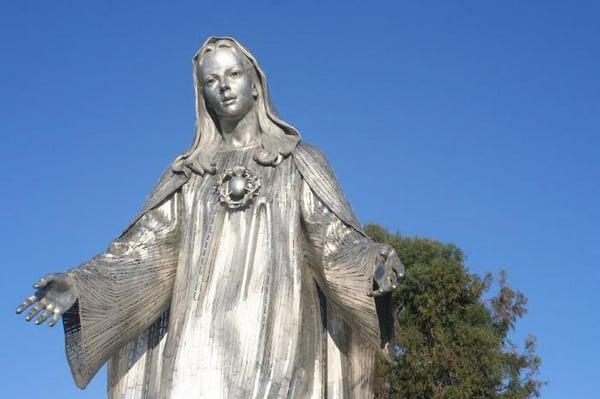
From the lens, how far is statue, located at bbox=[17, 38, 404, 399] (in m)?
9.57

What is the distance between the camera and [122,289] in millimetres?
10094

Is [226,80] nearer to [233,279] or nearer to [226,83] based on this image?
[226,83]

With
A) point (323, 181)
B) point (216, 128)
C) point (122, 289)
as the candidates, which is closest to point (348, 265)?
point (323, 181)

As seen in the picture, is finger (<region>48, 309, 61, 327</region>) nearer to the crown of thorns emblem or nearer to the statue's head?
the crown of thorns emblem

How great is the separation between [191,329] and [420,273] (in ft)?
74.0

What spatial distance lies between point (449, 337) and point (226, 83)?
69.4 ft

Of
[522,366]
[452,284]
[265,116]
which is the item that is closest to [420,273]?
[452,284]

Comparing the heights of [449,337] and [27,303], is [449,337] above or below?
above

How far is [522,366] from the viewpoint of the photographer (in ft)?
102

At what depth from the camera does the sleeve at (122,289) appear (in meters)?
9.73

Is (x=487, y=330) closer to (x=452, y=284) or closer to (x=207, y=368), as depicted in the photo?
(x=452, y=284)

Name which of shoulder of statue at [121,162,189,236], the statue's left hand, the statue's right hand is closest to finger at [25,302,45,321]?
the statue's right hand

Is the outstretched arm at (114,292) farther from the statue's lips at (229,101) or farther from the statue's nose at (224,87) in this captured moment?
the statue's nose at (224,87)

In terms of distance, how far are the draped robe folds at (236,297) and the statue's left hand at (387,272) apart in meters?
0.14
